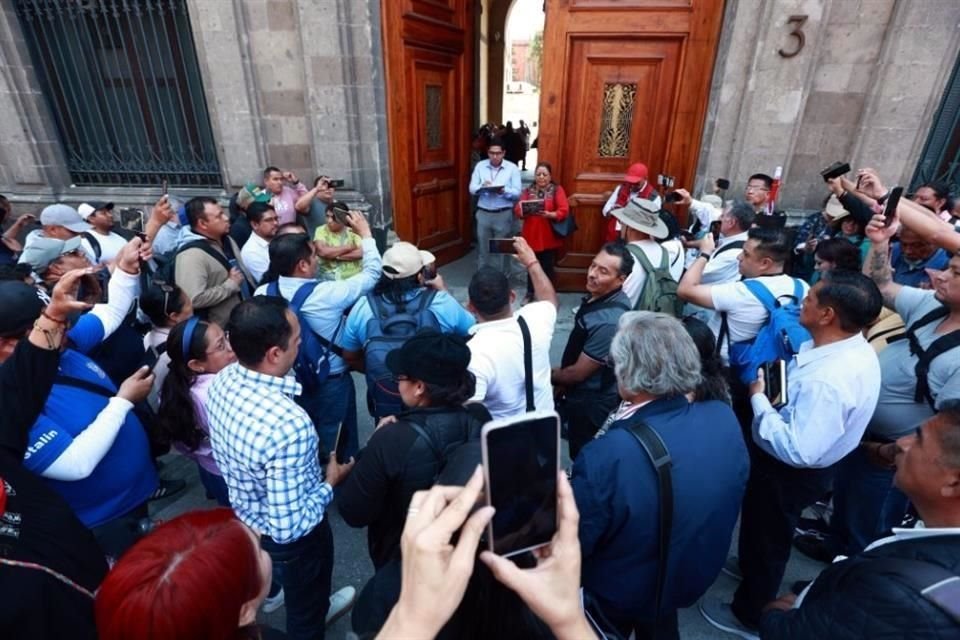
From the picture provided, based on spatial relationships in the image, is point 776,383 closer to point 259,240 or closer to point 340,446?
point 340,446

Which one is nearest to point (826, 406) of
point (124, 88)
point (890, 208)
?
point (890, 208)

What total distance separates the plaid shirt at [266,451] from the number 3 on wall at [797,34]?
5588 mm

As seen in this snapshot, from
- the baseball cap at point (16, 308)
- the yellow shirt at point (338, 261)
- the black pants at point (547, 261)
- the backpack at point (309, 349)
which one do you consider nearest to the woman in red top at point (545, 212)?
the black pants at point (547, 261)

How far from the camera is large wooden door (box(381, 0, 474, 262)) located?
5.56 metres

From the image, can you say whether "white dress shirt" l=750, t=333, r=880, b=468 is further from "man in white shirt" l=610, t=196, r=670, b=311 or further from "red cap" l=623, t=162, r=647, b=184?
"red cap" l=623, t=162, r=647, b=184

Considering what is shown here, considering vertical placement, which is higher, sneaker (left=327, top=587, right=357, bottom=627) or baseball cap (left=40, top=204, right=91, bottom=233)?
baseball cap (left=40, top=204, right=91, bottom=233)

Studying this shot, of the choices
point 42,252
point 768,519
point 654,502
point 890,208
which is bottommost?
point 768,519

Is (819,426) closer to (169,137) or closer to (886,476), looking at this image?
(886,476)

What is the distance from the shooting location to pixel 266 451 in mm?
1642

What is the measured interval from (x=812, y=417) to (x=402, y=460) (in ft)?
5.18

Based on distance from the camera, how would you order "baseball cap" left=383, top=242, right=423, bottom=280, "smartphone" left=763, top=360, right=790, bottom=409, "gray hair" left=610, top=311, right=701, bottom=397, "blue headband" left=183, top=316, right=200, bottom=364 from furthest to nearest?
"baseball cap" left=383, top=242, right=423, bottom=280 → "blue headband" left=183, top=316, right=200, bottom=364 → "smartphone" left=763, top=360, right=790, bottom=409 → "gray hair" left=610, top=311, right=701, bottom=397

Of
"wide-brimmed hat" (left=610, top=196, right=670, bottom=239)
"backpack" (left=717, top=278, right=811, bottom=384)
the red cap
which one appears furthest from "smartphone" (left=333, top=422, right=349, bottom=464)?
the red cap

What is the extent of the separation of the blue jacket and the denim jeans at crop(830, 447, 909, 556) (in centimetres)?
130

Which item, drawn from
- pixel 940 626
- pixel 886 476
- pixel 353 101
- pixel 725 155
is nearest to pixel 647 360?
pixel 940 626
